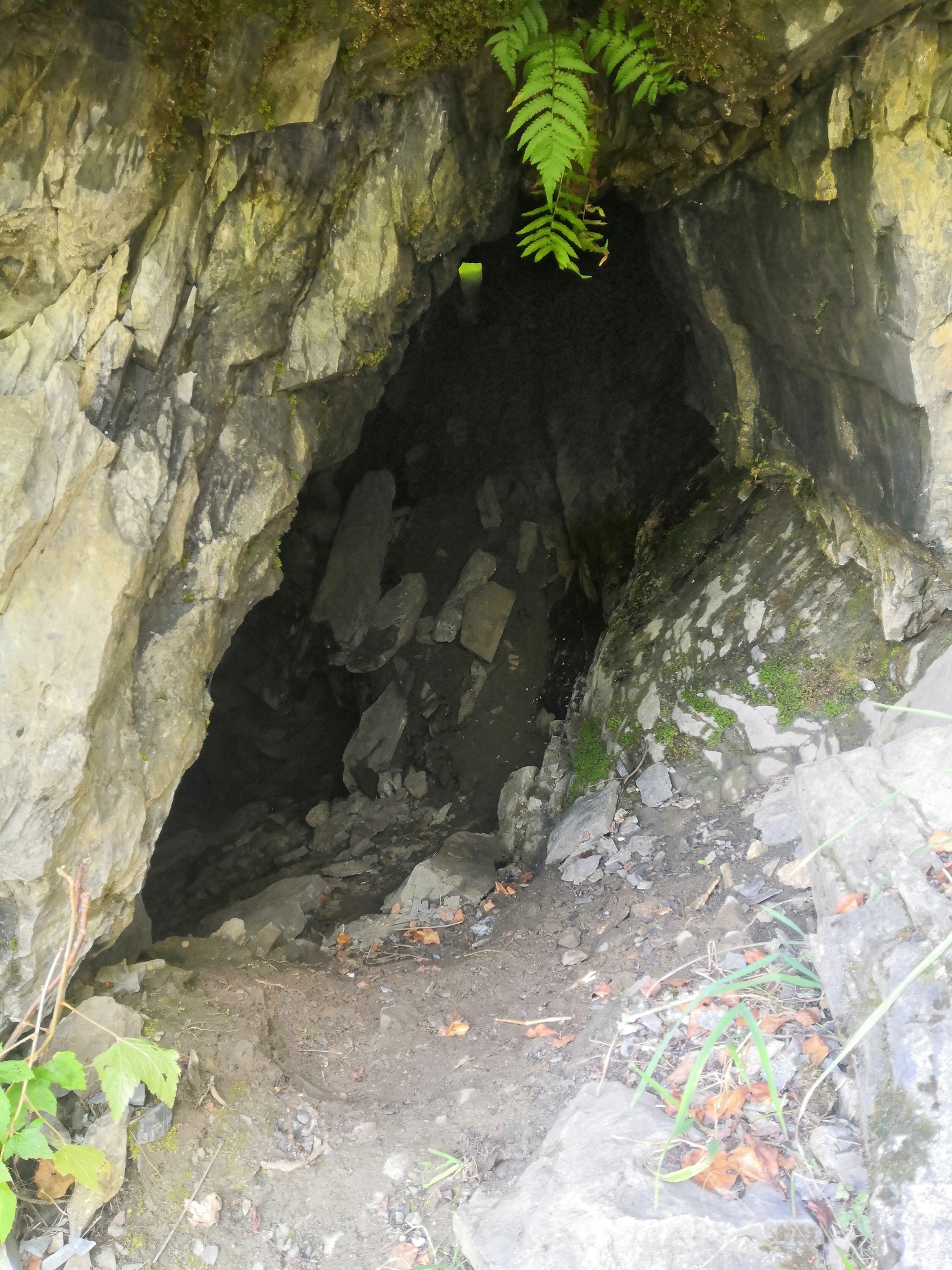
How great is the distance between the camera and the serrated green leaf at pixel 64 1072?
2189 mm

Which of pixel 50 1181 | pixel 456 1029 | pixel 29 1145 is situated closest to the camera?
pixel 29 1145

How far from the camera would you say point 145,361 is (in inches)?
116

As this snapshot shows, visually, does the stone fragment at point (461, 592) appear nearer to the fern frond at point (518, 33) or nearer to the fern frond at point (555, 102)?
the fern frond at point (555, 102)

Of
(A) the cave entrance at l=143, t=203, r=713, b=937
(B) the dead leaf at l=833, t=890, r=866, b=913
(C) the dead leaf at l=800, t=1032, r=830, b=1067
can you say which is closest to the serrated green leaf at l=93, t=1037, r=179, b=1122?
(C) the dead leaf at l=800, t=1032, r=830, b=1067

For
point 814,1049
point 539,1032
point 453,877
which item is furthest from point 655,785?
point 814,1049

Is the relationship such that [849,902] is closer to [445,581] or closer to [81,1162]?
[81,1162]

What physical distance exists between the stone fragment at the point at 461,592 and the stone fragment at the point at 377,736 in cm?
Answer: 63

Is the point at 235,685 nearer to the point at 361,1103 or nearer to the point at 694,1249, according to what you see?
the point at 361,1103

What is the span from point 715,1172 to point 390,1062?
1526 mm

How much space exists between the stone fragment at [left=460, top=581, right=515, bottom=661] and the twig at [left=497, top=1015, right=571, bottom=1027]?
4.16 m

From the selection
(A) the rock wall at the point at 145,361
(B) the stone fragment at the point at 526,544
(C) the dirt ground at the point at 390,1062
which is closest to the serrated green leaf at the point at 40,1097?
(C) the dirt ground at the point at 390,1062

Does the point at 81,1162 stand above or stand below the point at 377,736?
below

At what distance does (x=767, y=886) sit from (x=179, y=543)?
8.51 feet

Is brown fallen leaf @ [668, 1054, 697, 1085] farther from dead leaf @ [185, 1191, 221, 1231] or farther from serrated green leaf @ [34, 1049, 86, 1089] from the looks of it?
serrated green leaf @ [34, 1049, 86, 1089]
